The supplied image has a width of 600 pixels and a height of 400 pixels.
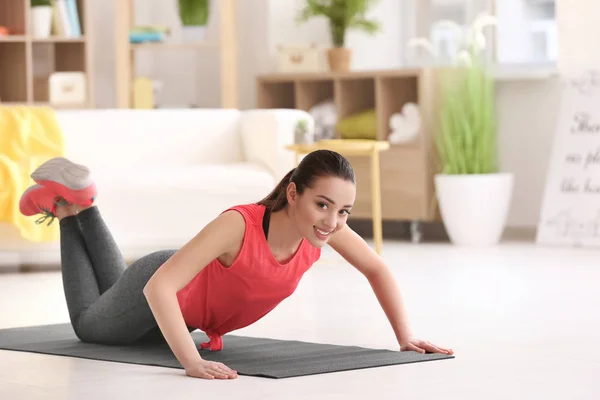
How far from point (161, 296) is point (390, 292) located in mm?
612

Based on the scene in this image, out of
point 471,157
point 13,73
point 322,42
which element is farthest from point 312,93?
point 13,73

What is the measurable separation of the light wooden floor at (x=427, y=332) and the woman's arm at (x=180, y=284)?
83mm

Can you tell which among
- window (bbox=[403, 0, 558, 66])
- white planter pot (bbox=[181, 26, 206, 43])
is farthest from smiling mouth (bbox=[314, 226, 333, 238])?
white planter pot (bbox=[181, 26, 206, 43])

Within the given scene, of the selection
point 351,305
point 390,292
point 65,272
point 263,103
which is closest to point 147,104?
point 263,103

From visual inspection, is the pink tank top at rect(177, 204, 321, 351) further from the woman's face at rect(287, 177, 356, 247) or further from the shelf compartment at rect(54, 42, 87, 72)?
the shelf compartment at rect(54, 42, 87, 72)

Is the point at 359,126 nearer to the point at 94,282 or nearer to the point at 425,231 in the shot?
the point at 425,231

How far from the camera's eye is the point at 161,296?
2.55 m

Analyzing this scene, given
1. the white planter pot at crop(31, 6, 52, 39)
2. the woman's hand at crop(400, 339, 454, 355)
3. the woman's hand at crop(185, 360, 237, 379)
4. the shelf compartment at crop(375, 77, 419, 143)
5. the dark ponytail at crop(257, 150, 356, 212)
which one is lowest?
the woman's hand at crop(400, 339, 454, 355)

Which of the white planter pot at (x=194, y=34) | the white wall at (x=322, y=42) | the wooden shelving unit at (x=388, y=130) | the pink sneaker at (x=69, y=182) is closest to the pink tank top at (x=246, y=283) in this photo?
the pink sneaker at (x=69, y=182)

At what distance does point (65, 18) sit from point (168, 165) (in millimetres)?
2046

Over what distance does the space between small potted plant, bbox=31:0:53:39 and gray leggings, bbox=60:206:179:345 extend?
4482 millimetres

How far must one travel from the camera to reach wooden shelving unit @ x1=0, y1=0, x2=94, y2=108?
7.46 metres

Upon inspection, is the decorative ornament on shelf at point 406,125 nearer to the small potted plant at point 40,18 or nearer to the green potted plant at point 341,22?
the green potted plant at point 341,22

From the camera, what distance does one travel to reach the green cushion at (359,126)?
22.5ft
